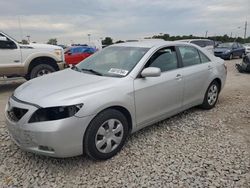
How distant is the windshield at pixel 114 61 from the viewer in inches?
146

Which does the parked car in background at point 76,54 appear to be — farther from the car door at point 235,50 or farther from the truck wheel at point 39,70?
the car door at point 235,50

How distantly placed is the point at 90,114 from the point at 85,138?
0.98 feet

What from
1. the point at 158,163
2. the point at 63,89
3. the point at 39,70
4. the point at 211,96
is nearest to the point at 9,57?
the point at 39,70

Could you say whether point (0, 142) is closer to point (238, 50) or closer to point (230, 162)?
point (230, 162)

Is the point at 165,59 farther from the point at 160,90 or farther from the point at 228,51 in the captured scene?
the point at 228,51

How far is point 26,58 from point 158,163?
5671mm

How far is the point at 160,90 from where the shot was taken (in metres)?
3.85

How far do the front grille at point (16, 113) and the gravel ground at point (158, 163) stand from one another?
2.07ft

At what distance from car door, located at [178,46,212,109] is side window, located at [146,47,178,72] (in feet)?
0.62

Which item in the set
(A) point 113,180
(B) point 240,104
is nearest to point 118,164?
(A) point 113,180

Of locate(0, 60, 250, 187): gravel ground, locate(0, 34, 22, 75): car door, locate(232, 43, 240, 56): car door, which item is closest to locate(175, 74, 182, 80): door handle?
locate(0, 60, 250, 187): gravel ground

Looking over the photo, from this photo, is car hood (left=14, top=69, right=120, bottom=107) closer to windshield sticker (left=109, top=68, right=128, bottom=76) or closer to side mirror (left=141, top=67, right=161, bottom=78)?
windshield sticker (left=109, top=68, right=128, bottom=76)

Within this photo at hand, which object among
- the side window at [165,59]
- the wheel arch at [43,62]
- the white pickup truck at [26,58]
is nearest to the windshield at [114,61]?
the side window at [165,59]

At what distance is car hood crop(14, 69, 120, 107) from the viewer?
2939mm
